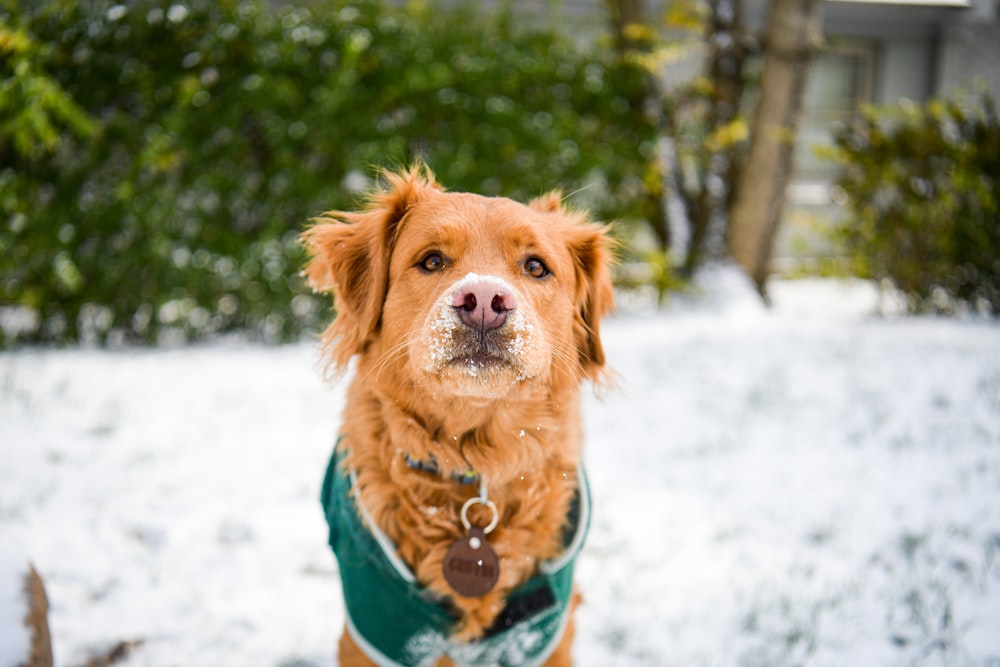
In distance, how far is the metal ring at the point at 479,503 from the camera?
1784 millimetres

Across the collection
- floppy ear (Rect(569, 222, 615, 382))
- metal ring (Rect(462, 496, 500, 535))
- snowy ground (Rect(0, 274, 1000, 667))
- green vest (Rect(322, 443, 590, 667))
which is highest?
floppy ear (Rect(569, 222, 615, 382))

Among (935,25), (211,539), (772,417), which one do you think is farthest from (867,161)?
(935,25)

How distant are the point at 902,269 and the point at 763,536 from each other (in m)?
4.88

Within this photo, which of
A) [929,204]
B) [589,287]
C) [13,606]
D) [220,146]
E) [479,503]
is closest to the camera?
[13,606]

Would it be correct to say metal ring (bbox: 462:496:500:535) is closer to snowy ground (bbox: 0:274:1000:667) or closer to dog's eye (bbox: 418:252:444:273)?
dog's eye (bbox: 418:252:444:273)

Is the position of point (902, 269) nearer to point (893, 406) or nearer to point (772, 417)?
point (893, 406)

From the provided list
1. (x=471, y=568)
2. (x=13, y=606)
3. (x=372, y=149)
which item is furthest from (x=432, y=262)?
(x=372, y=149)

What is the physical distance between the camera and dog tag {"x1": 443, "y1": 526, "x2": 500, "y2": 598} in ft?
5.55

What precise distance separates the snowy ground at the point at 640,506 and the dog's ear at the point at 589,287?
2.05ft

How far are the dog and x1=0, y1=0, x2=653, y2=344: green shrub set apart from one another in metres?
3.06

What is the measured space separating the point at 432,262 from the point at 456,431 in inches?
18.9

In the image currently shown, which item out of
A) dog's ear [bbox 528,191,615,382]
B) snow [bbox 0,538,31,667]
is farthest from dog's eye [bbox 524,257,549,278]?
snow [bbox 0,538,31,667]

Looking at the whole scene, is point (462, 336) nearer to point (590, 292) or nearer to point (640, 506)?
point (590, 292)

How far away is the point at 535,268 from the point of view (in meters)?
1.96
